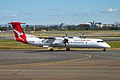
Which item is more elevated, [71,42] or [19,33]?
[19,33]

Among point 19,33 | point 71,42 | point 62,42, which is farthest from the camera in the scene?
point 19,33

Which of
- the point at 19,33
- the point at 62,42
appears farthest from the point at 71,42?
the point at 19,33

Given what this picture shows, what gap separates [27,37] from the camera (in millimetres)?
55000

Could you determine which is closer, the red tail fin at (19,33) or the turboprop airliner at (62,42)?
the turboprop airliner at (62,42)

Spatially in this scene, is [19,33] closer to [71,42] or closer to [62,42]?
[62,42]

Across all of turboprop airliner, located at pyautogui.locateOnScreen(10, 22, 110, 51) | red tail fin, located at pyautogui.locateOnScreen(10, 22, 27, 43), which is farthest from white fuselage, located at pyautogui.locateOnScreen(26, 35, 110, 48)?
red tail fin, located at pyautogui.locateOnScreen(10, 22, 27, 43)

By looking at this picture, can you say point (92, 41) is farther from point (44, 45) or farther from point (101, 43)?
point (44, 45)

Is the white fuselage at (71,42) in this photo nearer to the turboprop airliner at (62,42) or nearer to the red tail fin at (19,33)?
the turboprop airliner at (62,42)

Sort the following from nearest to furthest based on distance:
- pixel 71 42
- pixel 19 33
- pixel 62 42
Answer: pixel 71 42 < pixel 62 42 < pixel 19 33

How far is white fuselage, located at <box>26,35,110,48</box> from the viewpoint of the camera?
2096 inches

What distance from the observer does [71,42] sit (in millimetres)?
54000

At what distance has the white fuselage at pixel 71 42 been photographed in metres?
53.2

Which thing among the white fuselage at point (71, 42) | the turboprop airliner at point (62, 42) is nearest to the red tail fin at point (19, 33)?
the turboprop airliner at point (62, 42)

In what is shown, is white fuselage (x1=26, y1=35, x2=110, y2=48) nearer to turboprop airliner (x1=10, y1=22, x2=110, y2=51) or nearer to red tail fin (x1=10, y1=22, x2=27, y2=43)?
turboprop airliner (x1=10, y1=22, x2=110, y2=51)
